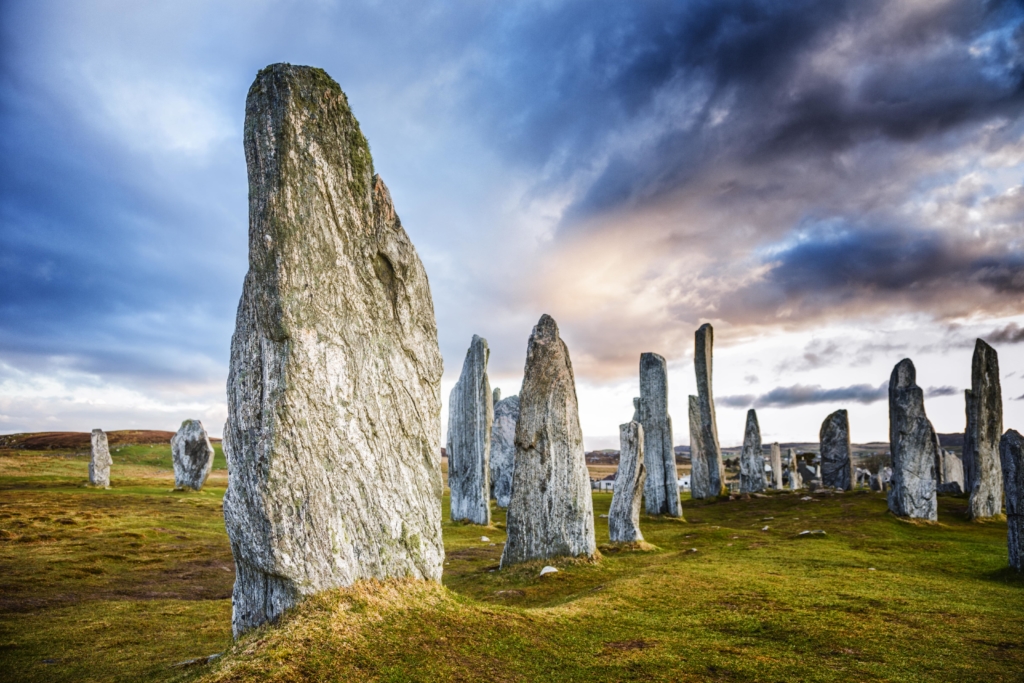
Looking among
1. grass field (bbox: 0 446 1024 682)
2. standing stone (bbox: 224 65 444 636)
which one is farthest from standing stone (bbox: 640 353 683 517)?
standing stone (bbox: 224 65 444 636)

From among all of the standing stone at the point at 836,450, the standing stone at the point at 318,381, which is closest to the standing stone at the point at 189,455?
the standing stone at the point at 318,381

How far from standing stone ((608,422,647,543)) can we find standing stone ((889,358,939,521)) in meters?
10.2

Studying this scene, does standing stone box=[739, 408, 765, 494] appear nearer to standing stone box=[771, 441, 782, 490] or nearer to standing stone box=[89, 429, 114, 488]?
standing stone box=[771, 441, 782, 490]

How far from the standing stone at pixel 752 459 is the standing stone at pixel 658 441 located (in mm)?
10660

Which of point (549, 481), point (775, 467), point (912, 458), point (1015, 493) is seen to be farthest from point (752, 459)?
point (549, 481)

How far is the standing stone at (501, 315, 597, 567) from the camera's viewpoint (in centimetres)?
1082

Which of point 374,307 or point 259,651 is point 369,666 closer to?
point 259,651

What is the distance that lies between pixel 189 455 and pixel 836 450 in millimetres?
34067

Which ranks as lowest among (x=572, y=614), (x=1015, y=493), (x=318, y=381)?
(x=572, y=614)

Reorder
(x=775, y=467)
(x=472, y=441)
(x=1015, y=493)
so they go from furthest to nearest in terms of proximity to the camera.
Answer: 1. (x=775, y=467)
2. (x=472, y=441)
3. (x=1015, y=493)

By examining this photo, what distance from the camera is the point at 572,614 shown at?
22.1 ft

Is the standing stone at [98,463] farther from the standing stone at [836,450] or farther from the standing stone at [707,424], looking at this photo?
the standing stone at [836,450]

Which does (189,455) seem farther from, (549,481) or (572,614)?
(572,614)

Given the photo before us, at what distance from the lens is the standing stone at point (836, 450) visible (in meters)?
28.4
